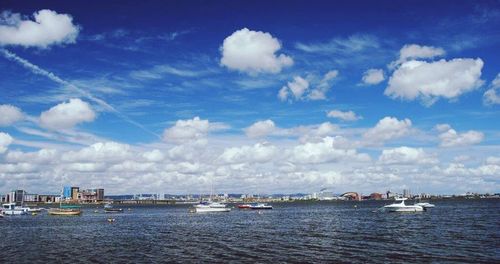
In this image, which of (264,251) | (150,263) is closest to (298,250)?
(264,251)

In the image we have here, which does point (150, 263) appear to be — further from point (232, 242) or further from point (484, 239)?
point (484, 239)

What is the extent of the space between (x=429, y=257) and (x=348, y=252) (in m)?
10.2

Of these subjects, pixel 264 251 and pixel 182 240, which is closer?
pixel 264 251

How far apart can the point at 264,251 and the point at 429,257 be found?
20394 mm

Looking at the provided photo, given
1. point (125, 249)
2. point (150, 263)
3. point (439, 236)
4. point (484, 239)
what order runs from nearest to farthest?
1. point (150, 263)
2. point (125, 249)
3. point (484, 239)
4. point (439, 236)

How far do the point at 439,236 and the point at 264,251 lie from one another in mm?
33878

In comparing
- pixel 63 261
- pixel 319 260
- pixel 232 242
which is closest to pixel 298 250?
pixel 319 260

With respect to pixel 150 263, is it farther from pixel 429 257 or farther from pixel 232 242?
pixel 429 257

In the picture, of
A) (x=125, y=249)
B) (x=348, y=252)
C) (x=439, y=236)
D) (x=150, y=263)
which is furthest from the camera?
(x=439, y=236)

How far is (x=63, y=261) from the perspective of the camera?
54.7 metres

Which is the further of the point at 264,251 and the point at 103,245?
the point at 103,245

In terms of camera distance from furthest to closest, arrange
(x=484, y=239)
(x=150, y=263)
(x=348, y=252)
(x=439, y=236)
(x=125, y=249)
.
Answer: (x=439, y=236) → (x=484, y=239) → (x=125, y=249) → (x=348, y=252) → (x=150, y=263)

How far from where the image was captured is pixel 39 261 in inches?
2168

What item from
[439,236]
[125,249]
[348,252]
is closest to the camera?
[348,252]
